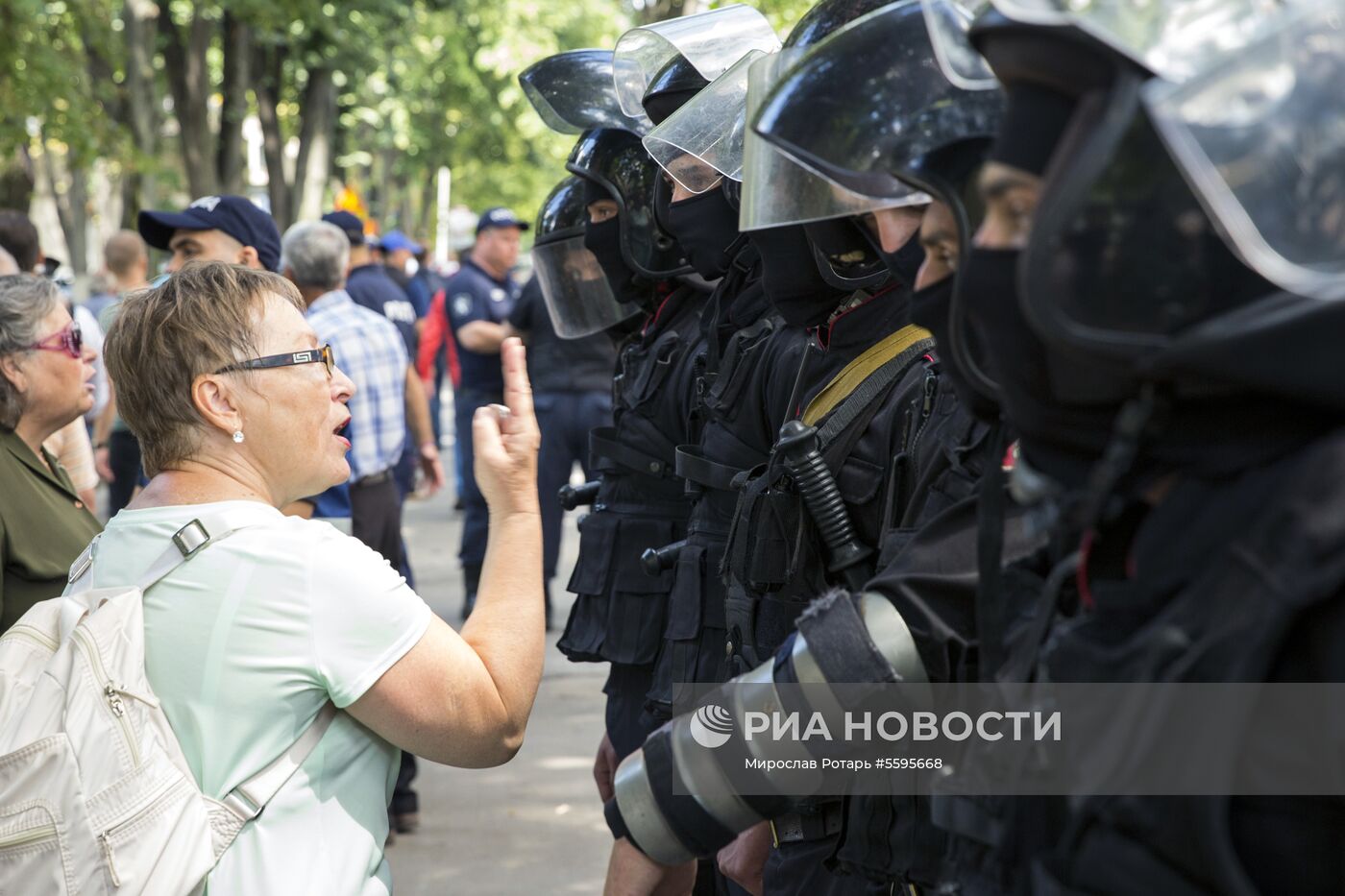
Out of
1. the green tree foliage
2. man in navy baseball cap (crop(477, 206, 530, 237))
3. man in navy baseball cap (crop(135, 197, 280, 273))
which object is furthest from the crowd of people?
the green tree foliage

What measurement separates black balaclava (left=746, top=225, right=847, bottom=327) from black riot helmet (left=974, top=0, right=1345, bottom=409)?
5.24ft

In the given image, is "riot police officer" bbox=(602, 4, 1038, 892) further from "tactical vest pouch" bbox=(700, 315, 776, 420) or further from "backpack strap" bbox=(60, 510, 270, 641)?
"tactical vest pouch" bbox=(700, 315, 776, 420)

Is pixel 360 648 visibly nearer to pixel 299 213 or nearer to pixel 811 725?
pixel 811 725

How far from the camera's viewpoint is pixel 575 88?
15.0ft

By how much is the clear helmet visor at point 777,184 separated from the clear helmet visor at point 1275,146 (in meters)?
0.95

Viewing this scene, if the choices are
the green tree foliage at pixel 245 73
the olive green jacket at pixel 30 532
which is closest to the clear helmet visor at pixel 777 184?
Result: the olive green jacket at pixel 30 532

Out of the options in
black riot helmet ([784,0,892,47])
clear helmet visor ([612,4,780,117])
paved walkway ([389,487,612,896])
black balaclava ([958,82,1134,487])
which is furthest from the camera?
paved walkway ([389,487,612,896])

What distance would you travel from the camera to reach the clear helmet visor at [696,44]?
12.0 ft

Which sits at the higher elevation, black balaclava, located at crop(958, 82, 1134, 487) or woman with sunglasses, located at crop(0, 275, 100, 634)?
black balaclava, located at crop(958, 82, 1134, 487)

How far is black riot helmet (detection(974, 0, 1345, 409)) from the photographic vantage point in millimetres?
1172

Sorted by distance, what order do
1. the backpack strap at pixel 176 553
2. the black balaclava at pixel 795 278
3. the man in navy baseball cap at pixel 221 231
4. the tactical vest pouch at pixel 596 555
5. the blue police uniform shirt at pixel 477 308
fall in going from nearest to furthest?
the backpack strap at pixel 176 553
the black balaclava at pixel 795 278
the tactical vest pouch at pixel 596 555
the man in navy baseball cap at pixel 221 231
the blue police uniform shirt at pixel 477 308

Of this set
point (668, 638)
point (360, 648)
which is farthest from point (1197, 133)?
point (668, 638)

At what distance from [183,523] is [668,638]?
1.69 meters

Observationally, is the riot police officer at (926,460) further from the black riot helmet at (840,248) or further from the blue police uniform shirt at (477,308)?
the blue police uniform shirt at (477,308)
